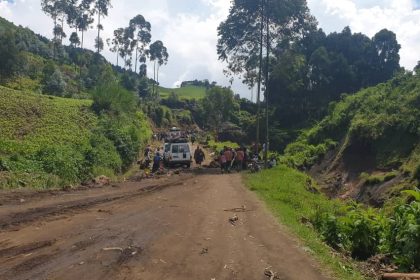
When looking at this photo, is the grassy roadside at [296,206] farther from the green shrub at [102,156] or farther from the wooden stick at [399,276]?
the green shrub at [102,156]

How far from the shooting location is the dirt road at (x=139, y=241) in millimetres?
7219

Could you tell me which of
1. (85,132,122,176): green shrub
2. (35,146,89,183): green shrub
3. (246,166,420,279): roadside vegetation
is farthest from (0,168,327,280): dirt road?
(85,132,122,176): green shrub

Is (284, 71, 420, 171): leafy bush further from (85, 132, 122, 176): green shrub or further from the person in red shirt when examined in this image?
(85, 132, 122, 176): green shrub

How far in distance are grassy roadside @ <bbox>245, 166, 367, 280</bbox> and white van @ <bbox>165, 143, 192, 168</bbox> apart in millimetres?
7897

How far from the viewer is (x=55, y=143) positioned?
92.3 feet

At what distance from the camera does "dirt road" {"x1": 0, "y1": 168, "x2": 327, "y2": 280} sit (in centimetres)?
722

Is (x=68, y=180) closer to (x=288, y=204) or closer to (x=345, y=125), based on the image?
(x=288, y=204)

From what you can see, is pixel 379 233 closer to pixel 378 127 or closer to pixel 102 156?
pixel 102 156

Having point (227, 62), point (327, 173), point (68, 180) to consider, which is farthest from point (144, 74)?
point (68, 180)

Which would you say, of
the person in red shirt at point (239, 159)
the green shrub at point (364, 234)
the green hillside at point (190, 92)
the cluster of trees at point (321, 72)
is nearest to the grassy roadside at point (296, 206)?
the green shrub at point (364, 234)

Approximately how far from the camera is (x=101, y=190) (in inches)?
717

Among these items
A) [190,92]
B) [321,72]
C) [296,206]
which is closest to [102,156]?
[296,206]

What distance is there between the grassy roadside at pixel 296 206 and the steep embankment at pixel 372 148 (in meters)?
3.76

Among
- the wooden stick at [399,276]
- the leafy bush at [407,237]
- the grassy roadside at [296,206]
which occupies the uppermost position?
the leafy bush at [407,237]
